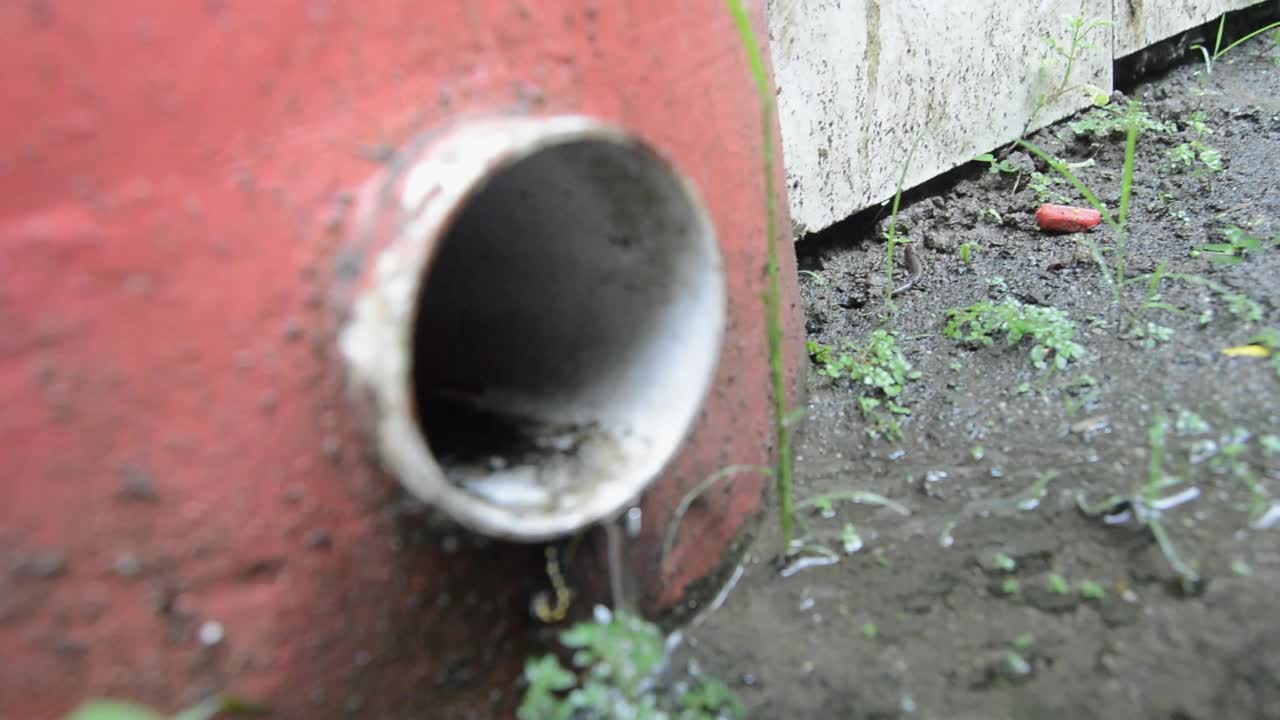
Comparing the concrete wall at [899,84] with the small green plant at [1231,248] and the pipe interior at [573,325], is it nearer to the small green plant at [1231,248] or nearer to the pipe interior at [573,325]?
the small green plant at [1231,248]

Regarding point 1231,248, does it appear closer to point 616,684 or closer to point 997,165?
point 997,165

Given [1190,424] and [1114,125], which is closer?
[1190,424]

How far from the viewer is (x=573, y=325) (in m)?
1.32

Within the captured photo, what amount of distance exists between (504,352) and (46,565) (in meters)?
0.74

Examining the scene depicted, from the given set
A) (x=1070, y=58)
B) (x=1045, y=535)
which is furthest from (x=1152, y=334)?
(x=1070, y=58)

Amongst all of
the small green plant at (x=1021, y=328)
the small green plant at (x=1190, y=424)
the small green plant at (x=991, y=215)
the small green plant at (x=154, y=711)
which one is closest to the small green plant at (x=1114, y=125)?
the small green plant at (x=991, y=215)

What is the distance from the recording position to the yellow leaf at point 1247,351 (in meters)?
1.58

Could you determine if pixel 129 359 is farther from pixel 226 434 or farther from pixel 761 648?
pixel 761 648

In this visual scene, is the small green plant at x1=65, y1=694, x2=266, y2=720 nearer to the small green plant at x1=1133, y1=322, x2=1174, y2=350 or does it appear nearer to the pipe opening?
the pipe opening

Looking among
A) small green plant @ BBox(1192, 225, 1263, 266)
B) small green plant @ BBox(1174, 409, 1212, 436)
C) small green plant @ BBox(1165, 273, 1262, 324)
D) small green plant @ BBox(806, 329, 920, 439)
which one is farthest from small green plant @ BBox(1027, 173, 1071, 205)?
small green plant @ BBox(1174, 409, 1212, 436)

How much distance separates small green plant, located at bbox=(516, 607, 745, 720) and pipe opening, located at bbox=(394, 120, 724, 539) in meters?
0.20

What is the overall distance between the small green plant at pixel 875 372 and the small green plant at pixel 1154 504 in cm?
42

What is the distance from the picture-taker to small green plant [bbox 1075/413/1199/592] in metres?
1.33

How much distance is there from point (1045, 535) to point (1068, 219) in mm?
1261
